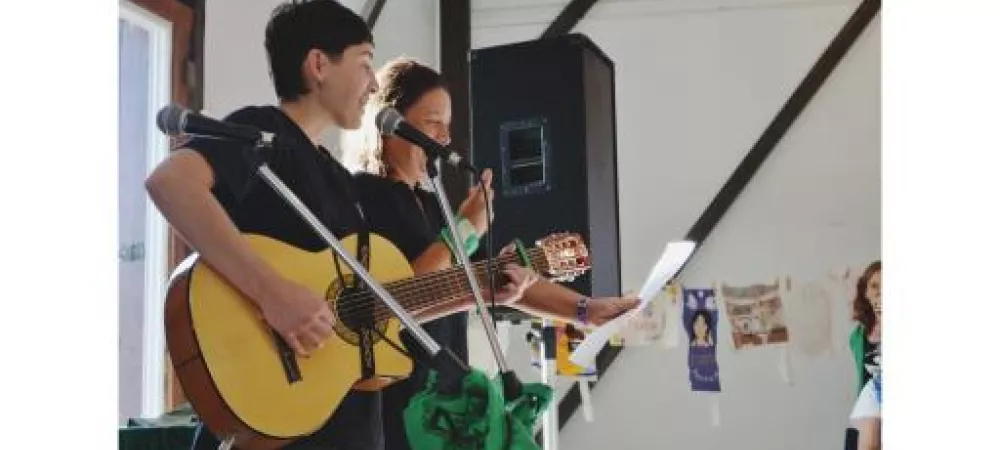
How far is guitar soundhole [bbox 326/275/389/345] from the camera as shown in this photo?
157 centimetres

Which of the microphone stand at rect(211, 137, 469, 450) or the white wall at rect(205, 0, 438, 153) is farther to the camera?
the white wall at rect(205, 0, 438, 153)

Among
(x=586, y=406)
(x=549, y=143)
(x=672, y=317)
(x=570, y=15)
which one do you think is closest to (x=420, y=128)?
(x=549, y=143)

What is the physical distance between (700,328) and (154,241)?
8.76 feet

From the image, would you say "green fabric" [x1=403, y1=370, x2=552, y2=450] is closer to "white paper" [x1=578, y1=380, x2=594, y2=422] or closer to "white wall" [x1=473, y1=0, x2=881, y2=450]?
"white paper" [x1=578, y1=380, x2=594, y2=422]

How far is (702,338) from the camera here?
4.53m

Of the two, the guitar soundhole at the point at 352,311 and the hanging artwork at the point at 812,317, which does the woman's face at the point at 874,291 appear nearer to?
the hanging artwork at the point at 812,317

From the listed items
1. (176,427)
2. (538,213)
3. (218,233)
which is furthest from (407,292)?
(538,213)

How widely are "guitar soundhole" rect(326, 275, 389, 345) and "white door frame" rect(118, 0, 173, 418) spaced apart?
0.94 meters

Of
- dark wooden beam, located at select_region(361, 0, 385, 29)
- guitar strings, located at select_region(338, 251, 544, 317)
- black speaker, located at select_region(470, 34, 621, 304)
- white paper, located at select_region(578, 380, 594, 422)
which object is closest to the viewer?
guitar strings, located at select_region(338, 251, 544, 317)

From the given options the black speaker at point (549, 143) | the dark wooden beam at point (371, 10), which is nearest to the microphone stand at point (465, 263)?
the black speaker at point (549, 143)

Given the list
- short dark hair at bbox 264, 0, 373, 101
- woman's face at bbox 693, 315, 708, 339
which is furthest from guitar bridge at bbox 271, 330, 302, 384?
woman's face at bbox 693, 315, 708, 339

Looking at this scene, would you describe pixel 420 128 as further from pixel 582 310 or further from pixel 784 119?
pixel 784 119
